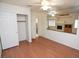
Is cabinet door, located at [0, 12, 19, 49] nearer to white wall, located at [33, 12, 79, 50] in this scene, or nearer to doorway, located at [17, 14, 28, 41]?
doorway, located at [17, 14, 28, 41]

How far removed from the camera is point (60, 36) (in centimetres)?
538

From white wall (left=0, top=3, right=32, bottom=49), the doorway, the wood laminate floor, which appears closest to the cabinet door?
white wall (left=0, top=3, right=32, bottom=49)

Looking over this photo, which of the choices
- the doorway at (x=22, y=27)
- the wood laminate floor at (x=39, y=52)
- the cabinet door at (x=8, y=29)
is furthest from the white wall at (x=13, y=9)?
the wood laminate floor at (x=39, y=52)

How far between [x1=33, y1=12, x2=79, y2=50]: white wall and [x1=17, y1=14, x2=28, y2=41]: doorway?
1791 mm

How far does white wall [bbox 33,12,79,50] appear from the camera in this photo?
14.3 feet

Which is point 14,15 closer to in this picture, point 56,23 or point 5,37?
point 5,37

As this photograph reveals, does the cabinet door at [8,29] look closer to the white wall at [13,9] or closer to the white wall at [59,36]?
the white wall at [13,9]

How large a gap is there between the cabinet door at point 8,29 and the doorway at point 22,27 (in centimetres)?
116

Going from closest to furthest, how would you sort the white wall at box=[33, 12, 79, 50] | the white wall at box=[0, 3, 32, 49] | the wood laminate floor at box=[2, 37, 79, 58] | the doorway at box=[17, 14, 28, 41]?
the wood laminate floor at box=[2, 37, 79, 58], the white wall at box=[0, 3, 32, 49], the white wall at box=[33, 12, 79, 50], the doorway at box=[17, 14, 28, 41]

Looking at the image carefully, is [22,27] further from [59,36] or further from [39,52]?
[59,36]

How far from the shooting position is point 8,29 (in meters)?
4.19

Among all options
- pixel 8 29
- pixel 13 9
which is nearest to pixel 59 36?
pixel 8 29

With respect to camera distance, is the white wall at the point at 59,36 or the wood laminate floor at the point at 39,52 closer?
the wood laminate floor at the point at 39,52

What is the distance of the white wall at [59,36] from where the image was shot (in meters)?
4.36
